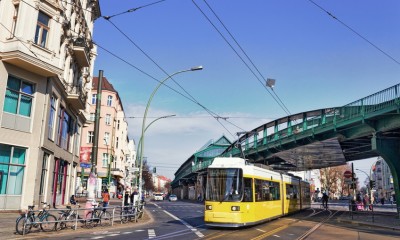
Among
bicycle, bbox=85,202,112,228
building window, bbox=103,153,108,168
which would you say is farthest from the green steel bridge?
building window, bbox=103,153,108,168

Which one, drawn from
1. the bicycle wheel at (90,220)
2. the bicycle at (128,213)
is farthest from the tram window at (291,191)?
the bicycle wheel at (90,220)

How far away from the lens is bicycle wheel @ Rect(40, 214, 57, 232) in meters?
14.0

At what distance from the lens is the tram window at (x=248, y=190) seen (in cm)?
1641

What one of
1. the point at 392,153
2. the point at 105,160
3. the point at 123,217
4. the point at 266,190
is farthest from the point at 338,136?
the point at 105,160

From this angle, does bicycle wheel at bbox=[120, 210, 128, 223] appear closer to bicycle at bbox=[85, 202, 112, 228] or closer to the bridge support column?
bicycle at bbox=[85, 202, 112, 228]

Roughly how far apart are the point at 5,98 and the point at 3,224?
7.35 metres

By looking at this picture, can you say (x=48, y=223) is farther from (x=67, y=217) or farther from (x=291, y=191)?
(x=291, y=191)

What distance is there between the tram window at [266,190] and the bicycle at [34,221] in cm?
891

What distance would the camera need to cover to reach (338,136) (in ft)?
94.1

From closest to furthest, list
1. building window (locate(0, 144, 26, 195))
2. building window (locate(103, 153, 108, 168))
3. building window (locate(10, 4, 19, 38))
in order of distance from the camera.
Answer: building window (locate(0, 144, 26, 195)), building window (locate(10, 4, 19, 38)), building window (locate(103, 153, 108, 168))

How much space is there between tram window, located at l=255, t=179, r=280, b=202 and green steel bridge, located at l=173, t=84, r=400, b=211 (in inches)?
274

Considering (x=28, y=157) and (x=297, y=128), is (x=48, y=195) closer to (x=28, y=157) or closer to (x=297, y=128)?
(x=28, y=157)

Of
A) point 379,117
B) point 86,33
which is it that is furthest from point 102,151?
point 379,117

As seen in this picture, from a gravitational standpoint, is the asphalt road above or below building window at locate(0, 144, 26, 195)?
below
